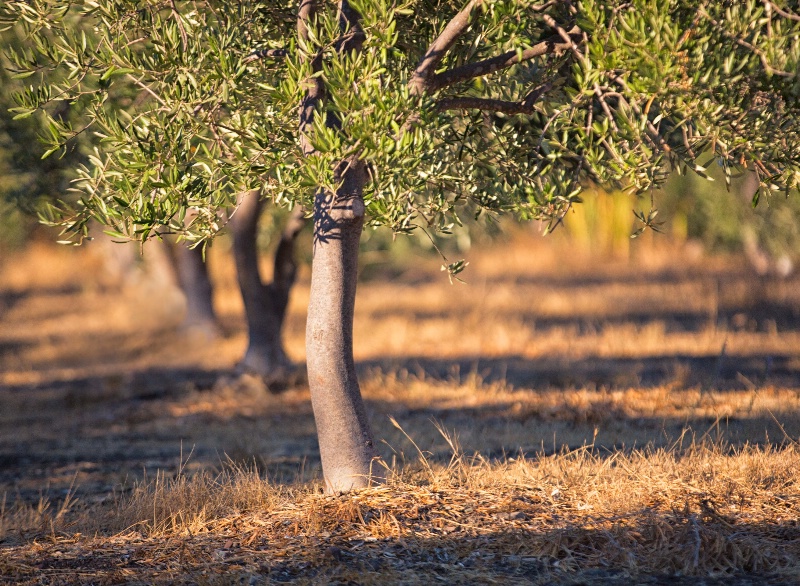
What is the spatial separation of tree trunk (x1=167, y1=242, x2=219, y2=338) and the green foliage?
10919 mm

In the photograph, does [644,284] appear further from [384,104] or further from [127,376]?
[384,104]

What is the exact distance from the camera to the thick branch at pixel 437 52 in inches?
215

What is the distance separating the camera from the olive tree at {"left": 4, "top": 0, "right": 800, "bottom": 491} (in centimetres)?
485

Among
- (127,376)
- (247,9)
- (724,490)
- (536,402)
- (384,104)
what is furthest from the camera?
(127,376)

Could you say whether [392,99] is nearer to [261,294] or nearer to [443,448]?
[443,448]

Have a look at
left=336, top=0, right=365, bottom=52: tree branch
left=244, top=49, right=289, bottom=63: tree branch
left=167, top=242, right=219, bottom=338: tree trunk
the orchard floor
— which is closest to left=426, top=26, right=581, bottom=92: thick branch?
left=336, top=0, right=365, bottom=52: tree branch

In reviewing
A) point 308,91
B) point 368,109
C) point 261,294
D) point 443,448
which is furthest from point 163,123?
point 261,294

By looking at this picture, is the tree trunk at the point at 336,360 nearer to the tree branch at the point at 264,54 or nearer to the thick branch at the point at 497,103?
the thick branch at the point at 497,103

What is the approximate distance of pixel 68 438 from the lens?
1026 cm

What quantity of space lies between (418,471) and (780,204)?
13.0 m

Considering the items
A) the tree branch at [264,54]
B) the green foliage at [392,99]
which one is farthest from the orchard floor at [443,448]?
the tree branch at [264,54]

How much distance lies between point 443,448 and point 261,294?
15.9ft

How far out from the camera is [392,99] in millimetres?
4867

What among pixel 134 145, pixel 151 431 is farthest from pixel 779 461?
pixel 151 431
